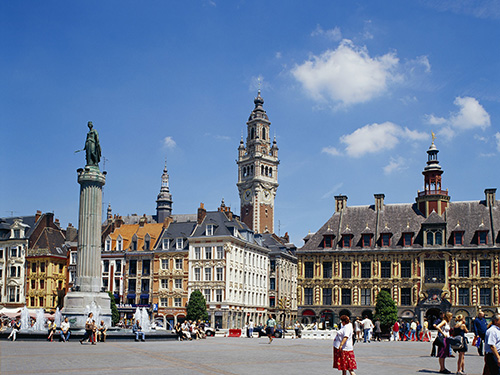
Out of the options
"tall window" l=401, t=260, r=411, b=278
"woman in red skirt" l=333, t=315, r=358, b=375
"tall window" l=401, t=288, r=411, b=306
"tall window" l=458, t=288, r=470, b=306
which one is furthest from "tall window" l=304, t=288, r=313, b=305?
"woman in red skirt" l=333, t=315, r=358, b=375

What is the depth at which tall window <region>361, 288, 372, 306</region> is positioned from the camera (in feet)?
224

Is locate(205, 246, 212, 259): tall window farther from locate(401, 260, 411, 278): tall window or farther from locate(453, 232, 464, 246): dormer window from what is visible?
locate(453, 232, 464, 246): dormer window

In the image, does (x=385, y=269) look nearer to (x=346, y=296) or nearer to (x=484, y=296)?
(x=346, y=296)

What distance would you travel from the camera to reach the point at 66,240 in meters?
87.9

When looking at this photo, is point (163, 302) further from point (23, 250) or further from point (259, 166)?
point (259, 166)

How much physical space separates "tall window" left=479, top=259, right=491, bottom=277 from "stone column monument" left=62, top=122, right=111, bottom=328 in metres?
39.7

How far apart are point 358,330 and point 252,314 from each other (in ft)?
132

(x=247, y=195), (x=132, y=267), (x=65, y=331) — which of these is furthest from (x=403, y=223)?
(x=247, y=195)

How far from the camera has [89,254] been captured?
41.1 metres

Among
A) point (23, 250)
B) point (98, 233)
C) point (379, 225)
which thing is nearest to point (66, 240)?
point (23, 250)

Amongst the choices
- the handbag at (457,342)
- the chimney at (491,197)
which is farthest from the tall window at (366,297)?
the handbag at (457,342)

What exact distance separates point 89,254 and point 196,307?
103 ft

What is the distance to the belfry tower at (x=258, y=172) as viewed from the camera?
125188 mm

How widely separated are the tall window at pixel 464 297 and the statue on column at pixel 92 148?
3973cm
